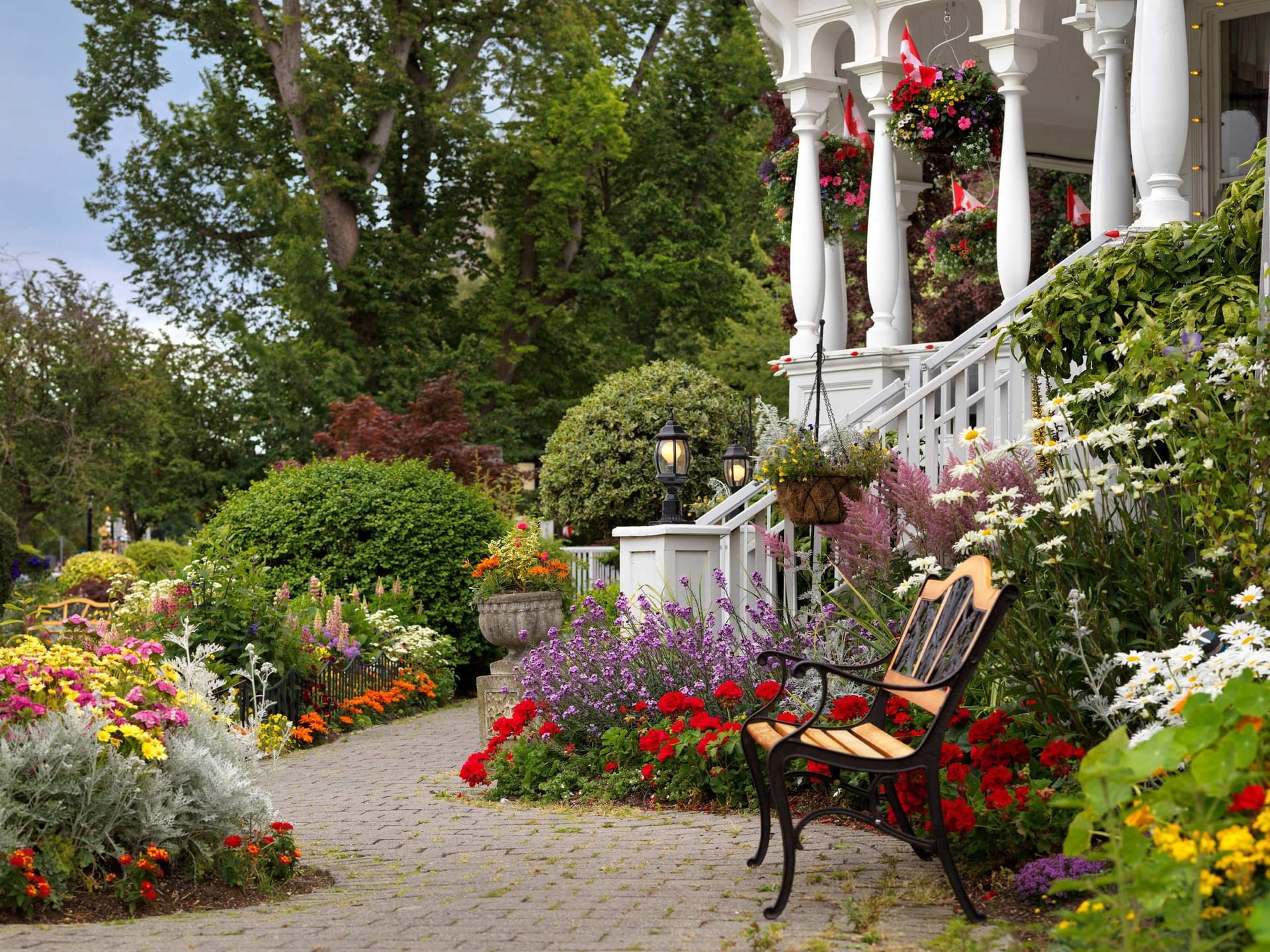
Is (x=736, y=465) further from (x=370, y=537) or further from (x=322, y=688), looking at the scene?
(x=370, y=537)

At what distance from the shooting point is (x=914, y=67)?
9320 millimetres

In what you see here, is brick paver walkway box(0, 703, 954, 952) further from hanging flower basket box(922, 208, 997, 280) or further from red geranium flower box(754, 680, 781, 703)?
hanging flower basket box(922, 208, 997, 280)

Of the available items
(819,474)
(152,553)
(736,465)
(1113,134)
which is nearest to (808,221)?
(736,465)

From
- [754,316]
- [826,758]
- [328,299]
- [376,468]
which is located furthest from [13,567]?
[754,316]

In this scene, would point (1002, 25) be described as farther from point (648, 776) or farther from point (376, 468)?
point (376, 468)

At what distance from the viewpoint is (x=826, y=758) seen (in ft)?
13.3

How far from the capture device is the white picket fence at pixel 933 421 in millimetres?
7324

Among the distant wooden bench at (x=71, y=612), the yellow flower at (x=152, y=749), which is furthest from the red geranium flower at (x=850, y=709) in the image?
the distant wooden bench at (x=71, y=612)

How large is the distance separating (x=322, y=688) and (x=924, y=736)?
6640mm

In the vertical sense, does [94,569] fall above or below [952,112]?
below

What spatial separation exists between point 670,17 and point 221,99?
9.02 m

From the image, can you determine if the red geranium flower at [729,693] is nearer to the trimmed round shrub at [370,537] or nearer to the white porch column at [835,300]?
the white porch column at [835,300]

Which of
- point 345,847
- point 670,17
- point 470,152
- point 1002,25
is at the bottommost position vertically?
point 345,847

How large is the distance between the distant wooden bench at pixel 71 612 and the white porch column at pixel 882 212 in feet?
20.8
